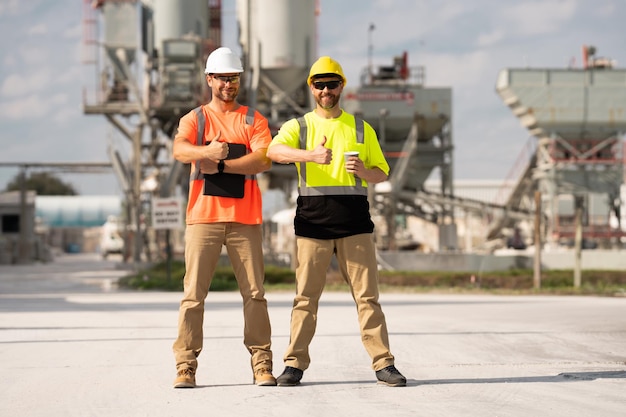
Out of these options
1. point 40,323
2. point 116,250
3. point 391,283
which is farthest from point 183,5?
point 40,323

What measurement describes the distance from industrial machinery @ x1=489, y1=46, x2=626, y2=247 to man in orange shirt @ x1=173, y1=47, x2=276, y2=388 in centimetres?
4295

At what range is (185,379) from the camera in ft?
25.8

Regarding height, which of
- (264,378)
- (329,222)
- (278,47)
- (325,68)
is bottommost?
(264,378)

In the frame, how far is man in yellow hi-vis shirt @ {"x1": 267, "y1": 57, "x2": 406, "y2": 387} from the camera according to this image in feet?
26.8

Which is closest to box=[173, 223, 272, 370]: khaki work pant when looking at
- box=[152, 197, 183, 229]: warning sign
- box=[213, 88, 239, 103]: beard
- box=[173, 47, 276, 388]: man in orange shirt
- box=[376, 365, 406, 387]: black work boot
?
box=[173, 47, 276, 388]: man in orange shirt

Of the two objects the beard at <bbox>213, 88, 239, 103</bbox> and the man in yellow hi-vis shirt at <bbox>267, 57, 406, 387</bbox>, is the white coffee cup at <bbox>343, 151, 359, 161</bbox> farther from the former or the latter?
the beard at <bbox>213, 88, 239, 103</bbox>

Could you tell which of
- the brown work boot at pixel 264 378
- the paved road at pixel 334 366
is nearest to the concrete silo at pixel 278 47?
the paved road at pixel 334 366

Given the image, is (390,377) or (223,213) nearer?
(390,377)

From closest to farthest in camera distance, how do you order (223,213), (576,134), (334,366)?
(223,213), (334,366), (576,134)

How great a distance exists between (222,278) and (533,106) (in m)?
24.9

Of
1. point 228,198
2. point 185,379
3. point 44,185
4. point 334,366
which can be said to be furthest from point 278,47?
point 44,185

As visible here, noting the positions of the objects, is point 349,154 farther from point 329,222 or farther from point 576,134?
point 576,134

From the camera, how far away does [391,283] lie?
32.5 m

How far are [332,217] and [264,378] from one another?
1.27m
